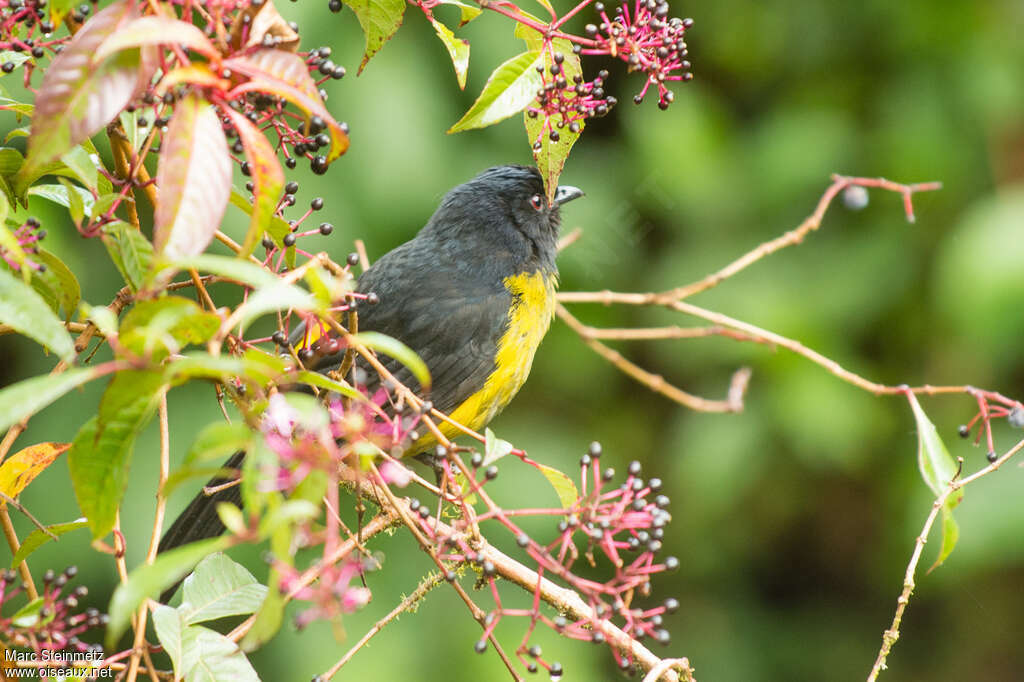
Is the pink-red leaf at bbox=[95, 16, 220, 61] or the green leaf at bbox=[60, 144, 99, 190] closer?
the pink-red leaf at bbox=[95, 16, 220, 61]

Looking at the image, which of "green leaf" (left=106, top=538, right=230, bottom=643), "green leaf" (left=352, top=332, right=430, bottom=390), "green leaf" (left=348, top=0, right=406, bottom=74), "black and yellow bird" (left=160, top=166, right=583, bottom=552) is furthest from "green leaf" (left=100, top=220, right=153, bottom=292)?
"black and yellow bird" (left=160, top=166, right=583, bottom=552)

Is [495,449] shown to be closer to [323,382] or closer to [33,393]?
[323,382]

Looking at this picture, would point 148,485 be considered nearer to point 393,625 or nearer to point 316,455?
point 393,625

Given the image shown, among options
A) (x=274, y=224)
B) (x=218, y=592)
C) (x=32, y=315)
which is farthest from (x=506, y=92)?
(x=218, y=592)

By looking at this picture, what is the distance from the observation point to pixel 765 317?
4375 mm

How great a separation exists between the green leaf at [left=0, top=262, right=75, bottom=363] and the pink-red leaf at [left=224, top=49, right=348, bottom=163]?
11.9 inches

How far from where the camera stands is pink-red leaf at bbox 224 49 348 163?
1.09 metres

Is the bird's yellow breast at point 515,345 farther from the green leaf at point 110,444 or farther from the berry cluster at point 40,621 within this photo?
the green leaf at point 110,444

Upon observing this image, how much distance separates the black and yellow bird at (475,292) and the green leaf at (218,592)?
1508 mm

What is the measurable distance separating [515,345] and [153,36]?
255cm

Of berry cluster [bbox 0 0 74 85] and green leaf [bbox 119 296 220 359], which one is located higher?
berry cluster [bbox 0 0 74 85]

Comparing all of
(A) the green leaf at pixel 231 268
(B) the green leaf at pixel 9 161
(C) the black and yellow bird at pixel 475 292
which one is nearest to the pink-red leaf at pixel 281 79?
(A) the green leaf at pixel 231 268

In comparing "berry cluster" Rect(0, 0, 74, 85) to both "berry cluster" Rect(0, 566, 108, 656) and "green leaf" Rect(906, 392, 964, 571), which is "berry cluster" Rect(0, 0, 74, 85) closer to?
"berry cluster" Rect(0, 566, 108, 656)

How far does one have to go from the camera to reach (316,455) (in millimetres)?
985
